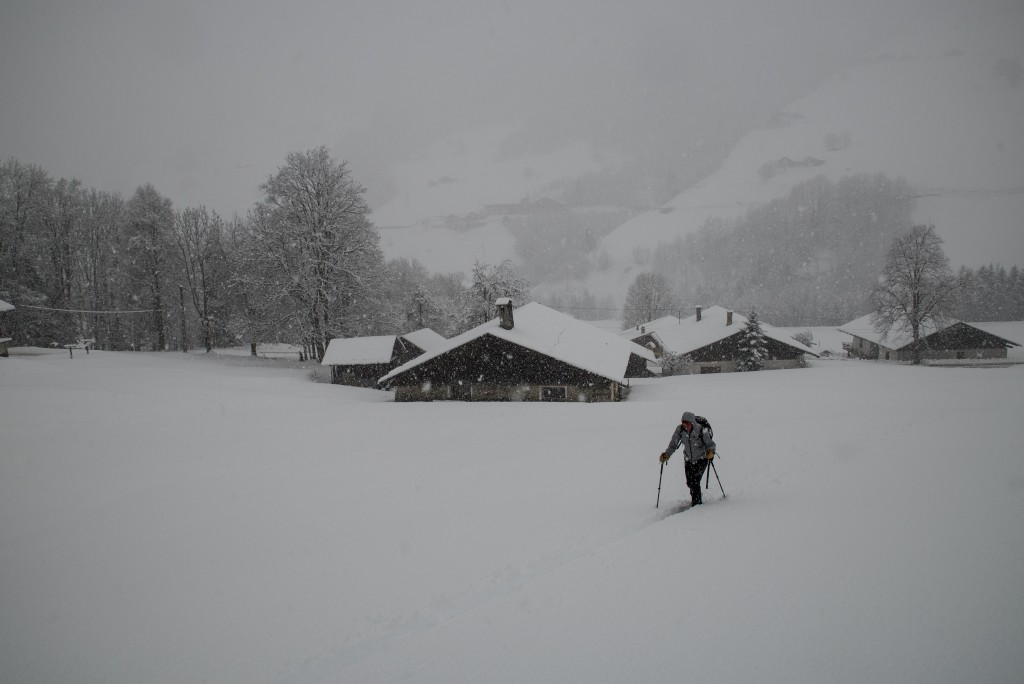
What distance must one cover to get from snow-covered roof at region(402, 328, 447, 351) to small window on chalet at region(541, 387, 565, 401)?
40.1 ft

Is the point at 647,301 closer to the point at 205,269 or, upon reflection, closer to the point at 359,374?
the point at 359,374

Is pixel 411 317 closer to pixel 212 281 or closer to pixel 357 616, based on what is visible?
pixel 212 281

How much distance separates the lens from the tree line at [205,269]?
1396 inches

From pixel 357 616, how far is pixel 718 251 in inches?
6531

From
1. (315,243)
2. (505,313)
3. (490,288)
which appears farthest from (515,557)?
(490,288)

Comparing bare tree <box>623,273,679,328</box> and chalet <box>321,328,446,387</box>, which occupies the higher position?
bare tree <box>623,273,679,328</box>

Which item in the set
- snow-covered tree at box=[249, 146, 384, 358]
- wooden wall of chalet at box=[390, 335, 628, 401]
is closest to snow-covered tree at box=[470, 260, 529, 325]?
snow-covered tree at box=[249, 146, 384, 358]

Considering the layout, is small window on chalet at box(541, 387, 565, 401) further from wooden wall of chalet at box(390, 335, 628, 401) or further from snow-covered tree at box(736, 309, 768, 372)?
snow-covered tree at box(736, 309, 768, 372)

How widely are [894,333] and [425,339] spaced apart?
49.9 metres

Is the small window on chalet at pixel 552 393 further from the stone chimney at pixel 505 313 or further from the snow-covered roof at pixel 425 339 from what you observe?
the snow-covered roof at pixel 425 339

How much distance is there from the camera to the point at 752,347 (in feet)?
138

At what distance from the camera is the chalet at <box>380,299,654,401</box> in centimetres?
2723

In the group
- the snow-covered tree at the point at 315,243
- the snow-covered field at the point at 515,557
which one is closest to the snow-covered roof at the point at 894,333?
the snow-covered field at the point at 515,557

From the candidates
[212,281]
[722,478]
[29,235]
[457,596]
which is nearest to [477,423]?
[722,478]
